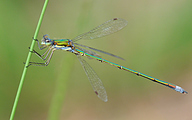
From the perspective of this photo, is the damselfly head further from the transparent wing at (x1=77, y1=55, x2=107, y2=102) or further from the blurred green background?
the blurred green background

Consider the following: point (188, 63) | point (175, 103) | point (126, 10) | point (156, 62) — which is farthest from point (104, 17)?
point (175, 103)

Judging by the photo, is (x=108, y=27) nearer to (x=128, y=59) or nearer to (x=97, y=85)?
(x=97, y=85)

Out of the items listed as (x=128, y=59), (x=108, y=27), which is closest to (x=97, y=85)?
(x=108, y=27)

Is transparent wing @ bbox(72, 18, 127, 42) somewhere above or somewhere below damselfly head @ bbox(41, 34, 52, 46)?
above

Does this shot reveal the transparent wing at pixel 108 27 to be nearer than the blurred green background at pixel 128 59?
Yes

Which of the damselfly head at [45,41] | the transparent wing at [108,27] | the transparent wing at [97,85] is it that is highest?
the transparent wing at [108,27]

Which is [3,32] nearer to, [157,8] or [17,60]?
[17,60]

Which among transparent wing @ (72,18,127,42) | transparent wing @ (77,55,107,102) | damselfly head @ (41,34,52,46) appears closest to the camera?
damselfly head @ (41,34,52,46)

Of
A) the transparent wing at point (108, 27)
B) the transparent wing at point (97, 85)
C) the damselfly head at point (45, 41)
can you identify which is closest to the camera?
the damselfly head at point (45, 41)

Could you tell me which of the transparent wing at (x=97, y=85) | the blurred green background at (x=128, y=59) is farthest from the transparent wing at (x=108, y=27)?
the blurred green background at (x=128, y=59)

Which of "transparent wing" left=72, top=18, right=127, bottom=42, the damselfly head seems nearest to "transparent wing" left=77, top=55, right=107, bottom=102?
"transparent wing" left=72, top=18, right=127, bottom=42

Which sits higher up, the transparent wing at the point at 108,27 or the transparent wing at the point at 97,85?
the transparent wing at the point at 108,27

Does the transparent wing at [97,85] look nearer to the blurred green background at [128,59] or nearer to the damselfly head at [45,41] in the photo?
the damselfly head at [45,41]

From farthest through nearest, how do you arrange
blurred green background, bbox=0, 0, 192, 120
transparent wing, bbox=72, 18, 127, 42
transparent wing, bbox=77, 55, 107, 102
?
blurred green background, bbox=0, 0, 192, 120 → transparent wing, bbox=72, 18, 127, 42 → transparent wing, bbox=77, 55, 107, 102
